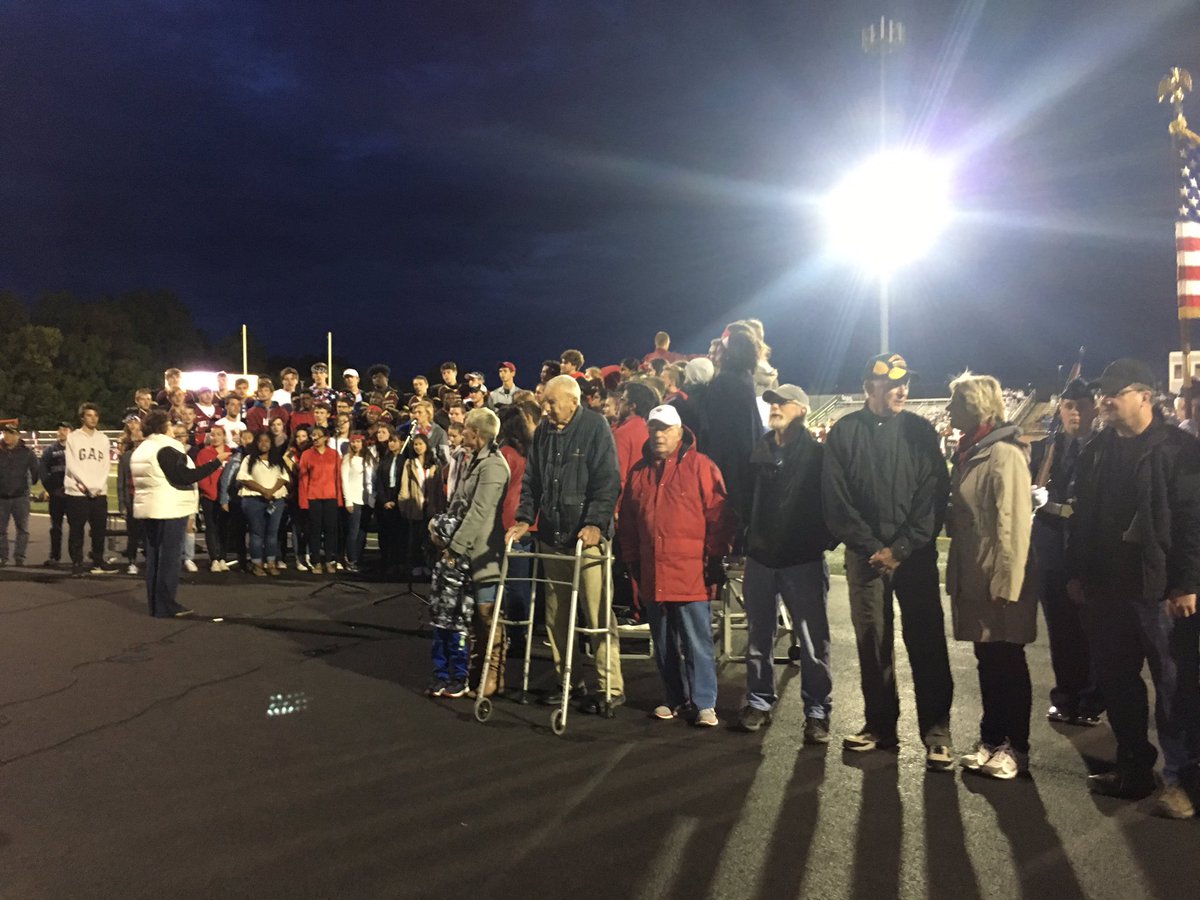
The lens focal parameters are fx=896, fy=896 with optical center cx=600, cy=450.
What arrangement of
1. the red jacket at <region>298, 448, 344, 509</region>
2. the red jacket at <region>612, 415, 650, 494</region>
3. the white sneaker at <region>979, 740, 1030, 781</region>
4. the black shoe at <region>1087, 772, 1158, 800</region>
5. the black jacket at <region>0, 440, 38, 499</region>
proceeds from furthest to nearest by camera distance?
the black jacket at <region>0, 440, 38, 499</region> → the red jacket at <region>298, 448, 344, 509</region> → the red jacket at <region>612, 415, 650, 494</region> → the white sneaker at <region>979, 740, 1030, 781</region> → the black shoe at <region>1087, 772, 1158, 800</region>

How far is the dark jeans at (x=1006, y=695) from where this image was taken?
4.96 meters

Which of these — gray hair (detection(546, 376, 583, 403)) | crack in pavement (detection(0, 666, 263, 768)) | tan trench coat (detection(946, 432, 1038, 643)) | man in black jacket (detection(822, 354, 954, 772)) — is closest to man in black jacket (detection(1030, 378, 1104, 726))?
tan trench coat (detection(946, 432, 1038, 643))

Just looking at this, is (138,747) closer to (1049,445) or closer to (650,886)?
(650,886)

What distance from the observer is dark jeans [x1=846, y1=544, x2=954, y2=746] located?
526 cm

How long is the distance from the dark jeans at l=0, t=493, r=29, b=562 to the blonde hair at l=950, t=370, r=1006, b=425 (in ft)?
43.1

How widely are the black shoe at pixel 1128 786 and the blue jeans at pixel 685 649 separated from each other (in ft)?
7.56

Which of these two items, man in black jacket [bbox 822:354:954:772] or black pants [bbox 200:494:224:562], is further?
black pants [bbox 200:494:224:562]

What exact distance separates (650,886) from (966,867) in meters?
1.38

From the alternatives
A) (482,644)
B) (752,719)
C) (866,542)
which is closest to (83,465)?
(482,644)

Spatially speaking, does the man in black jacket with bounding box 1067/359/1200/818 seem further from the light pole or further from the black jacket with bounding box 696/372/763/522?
the light pole

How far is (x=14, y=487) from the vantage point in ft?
42.7

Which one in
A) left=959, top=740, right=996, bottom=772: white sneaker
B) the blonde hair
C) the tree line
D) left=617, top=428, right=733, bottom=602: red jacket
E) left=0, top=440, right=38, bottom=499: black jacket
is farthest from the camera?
the tree line

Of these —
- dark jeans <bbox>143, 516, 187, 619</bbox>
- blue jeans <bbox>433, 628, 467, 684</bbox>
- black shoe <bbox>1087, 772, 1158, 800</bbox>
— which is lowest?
black shoe <bbox>1087, 772, 1158, 800</bbox>

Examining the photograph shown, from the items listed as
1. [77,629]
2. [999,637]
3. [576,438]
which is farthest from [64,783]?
[999,637]
